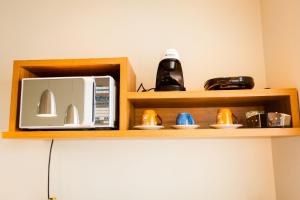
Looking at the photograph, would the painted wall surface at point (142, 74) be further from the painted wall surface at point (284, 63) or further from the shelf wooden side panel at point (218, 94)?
the shelf wooden side panel at point (218, 94)

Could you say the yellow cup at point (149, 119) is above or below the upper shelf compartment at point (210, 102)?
below

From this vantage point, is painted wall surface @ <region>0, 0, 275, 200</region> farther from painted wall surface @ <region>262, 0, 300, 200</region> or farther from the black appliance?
the black appliance

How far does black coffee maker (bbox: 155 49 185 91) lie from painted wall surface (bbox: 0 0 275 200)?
0.79 feet

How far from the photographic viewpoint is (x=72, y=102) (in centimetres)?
113

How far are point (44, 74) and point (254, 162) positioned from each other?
115 centimetres

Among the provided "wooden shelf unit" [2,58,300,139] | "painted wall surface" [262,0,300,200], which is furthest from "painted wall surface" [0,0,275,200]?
"wooden shelf unit" [2,58,300,139]

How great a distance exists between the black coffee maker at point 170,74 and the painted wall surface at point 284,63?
1.50 feet

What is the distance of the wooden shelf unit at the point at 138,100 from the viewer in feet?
3.54

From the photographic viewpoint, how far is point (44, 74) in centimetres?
137

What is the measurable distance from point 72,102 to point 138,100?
29 cm

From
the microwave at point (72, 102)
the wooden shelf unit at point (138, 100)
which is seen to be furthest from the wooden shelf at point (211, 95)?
the microwave at point (72, 102)

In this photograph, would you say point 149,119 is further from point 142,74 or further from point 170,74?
point 142,74

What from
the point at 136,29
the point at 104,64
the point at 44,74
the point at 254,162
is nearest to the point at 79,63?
the point at 104,64

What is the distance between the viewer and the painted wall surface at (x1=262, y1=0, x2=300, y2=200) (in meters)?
1.08
